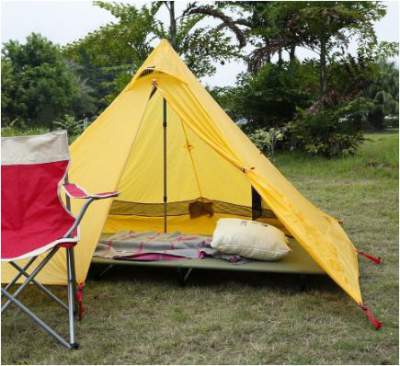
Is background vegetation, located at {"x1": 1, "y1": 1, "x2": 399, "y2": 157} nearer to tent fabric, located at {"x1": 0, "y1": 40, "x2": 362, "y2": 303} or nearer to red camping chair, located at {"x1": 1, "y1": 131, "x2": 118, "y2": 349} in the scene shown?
tent fabric, located at {"x1": 0, "y1": 40, "x2": 362, "y2": 303}

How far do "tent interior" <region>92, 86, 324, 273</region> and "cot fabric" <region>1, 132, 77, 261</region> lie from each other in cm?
180

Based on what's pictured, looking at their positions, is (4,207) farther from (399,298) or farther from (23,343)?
(399,298)

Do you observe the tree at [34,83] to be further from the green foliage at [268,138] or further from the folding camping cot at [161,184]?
the folding camping cot at [161,184]

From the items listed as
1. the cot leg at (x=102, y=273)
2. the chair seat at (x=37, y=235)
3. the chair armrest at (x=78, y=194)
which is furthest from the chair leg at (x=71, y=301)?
the cot leg at (x=102, y=273)

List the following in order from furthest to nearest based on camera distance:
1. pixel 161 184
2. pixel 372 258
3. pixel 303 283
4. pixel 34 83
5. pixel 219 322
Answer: pixel 34 83 < pixel 161 184 < pixel 372 258 < pixel 303 283 < pixel 219 322

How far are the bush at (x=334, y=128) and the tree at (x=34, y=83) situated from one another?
16.4 m

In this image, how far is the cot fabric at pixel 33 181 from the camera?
2.76 m

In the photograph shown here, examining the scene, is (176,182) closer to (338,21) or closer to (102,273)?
(102,273)

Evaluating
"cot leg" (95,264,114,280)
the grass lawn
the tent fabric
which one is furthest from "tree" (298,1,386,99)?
"cot leg" (95,264,114,280)

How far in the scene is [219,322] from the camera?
9.17 feet

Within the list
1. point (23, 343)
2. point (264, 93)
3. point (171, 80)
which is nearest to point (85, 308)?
point (23, 343)

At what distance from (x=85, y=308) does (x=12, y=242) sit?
1.95 feet

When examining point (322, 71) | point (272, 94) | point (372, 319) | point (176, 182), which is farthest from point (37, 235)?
point (272, 94)

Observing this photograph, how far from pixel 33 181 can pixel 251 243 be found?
1.34 m
